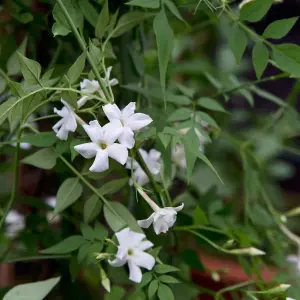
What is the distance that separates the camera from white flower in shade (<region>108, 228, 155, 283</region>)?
500 mm

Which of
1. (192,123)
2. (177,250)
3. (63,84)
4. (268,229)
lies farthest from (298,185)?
(63,84)

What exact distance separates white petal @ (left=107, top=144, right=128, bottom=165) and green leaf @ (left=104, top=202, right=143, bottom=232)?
0.12 m

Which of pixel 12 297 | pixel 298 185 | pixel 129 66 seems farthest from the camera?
pixel 298 185

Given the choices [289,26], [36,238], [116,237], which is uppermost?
[289,26]

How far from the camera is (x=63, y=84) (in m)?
0.49

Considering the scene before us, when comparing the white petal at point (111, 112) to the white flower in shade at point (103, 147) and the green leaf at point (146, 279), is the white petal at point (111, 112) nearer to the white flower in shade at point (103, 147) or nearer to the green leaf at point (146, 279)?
the white flower in shade at point (103, 147)

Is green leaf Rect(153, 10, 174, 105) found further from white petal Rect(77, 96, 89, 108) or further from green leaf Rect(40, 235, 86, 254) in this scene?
green leaf Rect(40, 235, 86, 254)

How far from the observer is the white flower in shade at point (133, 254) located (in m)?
0.50

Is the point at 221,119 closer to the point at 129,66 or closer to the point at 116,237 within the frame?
the point at 129,66

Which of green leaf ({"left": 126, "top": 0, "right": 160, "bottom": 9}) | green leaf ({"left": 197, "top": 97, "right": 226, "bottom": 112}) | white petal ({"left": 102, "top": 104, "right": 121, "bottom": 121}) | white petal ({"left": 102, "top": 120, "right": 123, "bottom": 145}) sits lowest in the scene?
green leaf ({"left": 197, "top": 97, "right": 226, "bottom": 112})

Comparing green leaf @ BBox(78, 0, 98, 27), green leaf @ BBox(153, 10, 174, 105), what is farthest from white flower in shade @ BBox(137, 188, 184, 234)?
green leaf @ BBox(78, 0, 98, 27)

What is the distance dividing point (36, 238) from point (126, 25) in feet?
1.09

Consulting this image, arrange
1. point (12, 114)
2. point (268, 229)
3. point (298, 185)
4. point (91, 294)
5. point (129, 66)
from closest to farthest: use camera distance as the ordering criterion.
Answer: point (12, 114) → point (129, 66) → point (268, 229) → point (91, 294) → point (298, 185)

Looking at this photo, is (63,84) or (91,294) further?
(91,294)
